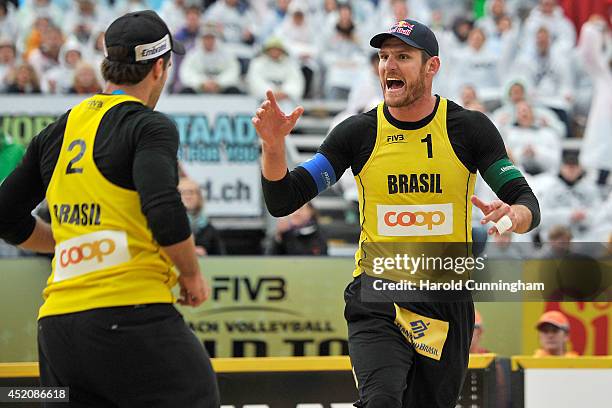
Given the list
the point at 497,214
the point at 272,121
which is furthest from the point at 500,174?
the point at 272,121

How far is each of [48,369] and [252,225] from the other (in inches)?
303

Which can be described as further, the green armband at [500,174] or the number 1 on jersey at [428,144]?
the number 1 on jersey at [428,144]

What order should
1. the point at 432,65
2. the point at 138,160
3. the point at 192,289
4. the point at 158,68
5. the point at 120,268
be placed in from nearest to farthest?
the point at 138,160 → the point at 120,268 → the point at 192,289 → the point at 158,68 → the point at 432,65

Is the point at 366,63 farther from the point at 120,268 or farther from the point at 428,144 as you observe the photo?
the point at 120,268

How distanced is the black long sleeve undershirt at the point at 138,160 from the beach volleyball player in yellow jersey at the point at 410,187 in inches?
40.6

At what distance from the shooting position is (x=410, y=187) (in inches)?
204

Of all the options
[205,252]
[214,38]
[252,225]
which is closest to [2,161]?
[205,252]

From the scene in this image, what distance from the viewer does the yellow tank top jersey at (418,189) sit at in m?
5.16

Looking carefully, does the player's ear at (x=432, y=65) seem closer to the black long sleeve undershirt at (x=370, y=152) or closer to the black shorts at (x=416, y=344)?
the black long sleeve undershirt at (x=370, y=152)

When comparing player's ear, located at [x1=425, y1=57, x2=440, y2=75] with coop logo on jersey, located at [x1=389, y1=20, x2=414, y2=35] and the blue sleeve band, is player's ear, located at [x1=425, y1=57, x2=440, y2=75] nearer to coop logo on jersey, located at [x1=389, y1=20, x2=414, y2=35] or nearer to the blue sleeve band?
coop logo on jersey, located at [x1=389, y1=20, x2=414, y2=35]

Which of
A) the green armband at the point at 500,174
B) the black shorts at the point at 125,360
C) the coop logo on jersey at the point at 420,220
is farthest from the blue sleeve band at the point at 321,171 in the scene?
the black shorts at the point at 125,360

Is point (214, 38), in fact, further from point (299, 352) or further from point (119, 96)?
point (119, 96)

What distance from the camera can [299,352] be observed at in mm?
7793

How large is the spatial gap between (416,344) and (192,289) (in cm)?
140
